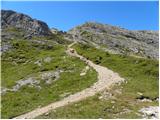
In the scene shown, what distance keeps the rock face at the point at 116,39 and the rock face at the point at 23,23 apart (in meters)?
13.9

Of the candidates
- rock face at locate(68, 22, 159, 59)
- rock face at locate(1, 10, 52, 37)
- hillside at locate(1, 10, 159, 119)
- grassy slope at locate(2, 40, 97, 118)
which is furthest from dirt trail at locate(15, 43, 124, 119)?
rock face at locate(1, 10, 52, 37)

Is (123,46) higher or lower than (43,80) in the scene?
higher

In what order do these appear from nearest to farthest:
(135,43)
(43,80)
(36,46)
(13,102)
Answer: (13,102), (43,80), (36,46), (135,43)

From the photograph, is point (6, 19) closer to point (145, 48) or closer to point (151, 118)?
point (145, 48)

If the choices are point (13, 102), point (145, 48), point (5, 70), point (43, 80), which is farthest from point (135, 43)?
point (13, 102)

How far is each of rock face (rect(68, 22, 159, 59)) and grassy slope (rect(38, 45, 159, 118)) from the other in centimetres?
3478

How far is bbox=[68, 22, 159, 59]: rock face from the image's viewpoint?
124300mm

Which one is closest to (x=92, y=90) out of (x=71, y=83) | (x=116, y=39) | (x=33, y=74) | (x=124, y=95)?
Answer: (x=124, y=95)

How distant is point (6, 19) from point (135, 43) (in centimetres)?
5037

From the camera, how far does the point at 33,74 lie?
67938 millimetres

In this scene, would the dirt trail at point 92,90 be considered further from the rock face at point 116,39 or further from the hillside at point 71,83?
the rock face at point 116,39

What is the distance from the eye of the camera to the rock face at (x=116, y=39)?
124300 millimetres

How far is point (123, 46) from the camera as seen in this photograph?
130 m

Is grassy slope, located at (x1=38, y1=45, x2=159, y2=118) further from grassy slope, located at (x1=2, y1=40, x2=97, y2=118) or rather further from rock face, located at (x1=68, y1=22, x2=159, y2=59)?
rock face, located at (x1=68, y1=22, x2=159, y2=59)
